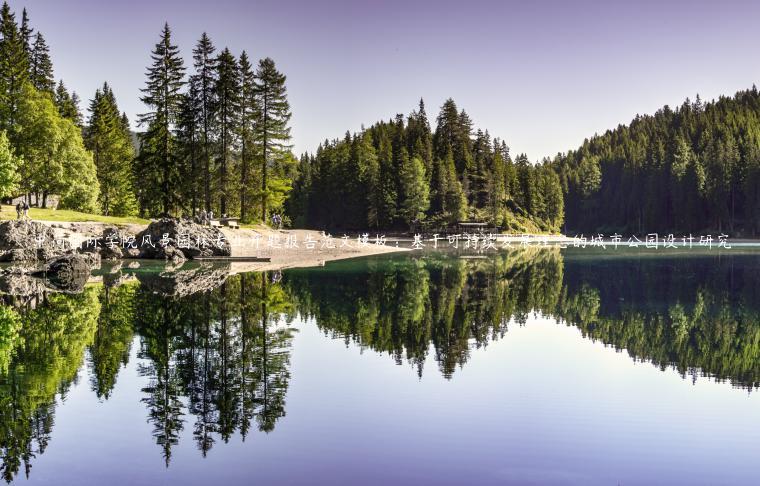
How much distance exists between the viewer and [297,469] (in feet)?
27.7

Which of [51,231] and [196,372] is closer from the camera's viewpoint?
[196,372]

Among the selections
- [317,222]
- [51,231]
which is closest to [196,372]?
[51,231]

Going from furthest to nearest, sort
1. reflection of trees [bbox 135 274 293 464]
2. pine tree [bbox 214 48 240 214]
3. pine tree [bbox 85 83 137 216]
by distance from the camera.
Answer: pine tree [bbox 85 83 137 216] < pine tree [bbox 214 48 240 214] < reflection of trees [bbox 135 274 293 464]

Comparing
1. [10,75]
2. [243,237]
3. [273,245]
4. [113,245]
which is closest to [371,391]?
[113,245]

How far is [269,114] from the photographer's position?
6738 cm

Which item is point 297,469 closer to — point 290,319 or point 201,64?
point 290,319

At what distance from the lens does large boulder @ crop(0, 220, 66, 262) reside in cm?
3891

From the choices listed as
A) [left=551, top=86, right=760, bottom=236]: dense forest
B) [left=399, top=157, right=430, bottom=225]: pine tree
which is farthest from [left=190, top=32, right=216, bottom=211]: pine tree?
[left=551, top=86, right=760, bottom=236]: dense forest

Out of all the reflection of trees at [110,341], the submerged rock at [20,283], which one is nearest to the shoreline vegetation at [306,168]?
the submerged rock at [20,283]

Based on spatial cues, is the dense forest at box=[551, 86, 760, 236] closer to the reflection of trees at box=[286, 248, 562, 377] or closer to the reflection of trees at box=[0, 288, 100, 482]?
the reflection of trees at box=[286, 248, 562, 377]

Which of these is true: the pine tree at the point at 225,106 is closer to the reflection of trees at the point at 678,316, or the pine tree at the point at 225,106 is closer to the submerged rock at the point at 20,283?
the submerged rock at the point at 20,283

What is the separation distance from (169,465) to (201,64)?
192ft

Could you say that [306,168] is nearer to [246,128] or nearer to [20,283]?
[246,128]

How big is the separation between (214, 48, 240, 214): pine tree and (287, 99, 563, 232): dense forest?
53.0 metres
